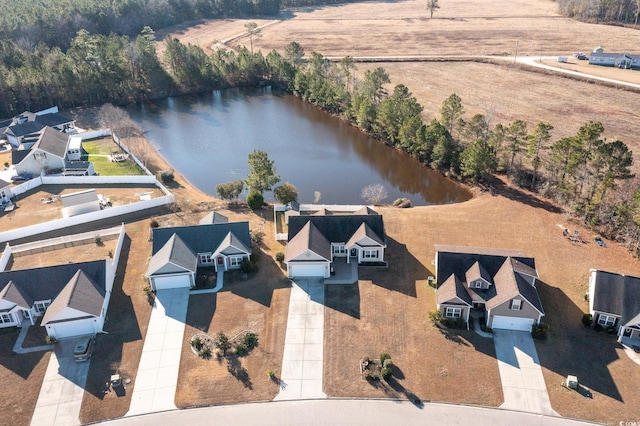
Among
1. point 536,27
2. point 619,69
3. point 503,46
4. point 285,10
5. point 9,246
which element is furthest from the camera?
point 285,10

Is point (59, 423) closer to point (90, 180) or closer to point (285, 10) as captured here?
point (90, 180)

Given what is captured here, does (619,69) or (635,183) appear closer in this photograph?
(635,183)

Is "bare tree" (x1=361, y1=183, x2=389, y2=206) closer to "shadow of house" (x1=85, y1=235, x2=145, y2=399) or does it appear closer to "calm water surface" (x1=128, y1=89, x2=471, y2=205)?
"calm water surface" (x1=128, y1=89, x2=471, y2=205)

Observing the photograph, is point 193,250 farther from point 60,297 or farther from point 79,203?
point 79,203

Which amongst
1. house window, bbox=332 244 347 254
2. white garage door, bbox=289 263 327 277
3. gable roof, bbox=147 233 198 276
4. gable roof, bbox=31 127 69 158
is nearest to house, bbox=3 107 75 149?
gable roof, bbox=31 127 69 158

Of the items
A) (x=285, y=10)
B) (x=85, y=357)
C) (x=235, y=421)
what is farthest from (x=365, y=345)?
(x=285, y=10)

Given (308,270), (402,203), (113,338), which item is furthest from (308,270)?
(402,203)
